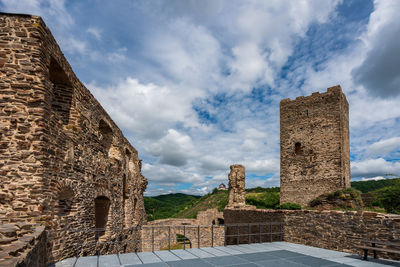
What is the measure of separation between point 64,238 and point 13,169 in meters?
2.17

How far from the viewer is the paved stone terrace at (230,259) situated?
5.49 m

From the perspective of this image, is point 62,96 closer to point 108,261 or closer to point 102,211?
point 108,261

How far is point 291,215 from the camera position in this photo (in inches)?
364

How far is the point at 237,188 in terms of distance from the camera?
1731 centimetres

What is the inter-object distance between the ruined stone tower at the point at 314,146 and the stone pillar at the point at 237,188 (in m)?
5.73

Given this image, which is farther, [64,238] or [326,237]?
[326,237]

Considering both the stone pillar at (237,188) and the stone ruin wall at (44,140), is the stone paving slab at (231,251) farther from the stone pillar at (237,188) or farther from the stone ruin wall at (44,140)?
the stone pillar at (237,188)

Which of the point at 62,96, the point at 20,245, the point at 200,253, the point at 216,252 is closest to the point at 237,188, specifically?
the point at 216,252

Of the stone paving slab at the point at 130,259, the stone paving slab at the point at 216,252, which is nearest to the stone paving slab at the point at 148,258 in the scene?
the stone paving slab at the point at 130,259

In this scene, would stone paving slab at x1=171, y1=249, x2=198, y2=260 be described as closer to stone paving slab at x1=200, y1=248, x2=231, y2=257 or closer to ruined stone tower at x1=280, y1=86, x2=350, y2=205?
stone paving slab at x1=200, y1=248, x2=231, y2=257

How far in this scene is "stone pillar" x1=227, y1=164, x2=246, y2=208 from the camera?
17.2 m

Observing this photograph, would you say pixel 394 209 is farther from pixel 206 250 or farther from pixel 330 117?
pixel 206 250

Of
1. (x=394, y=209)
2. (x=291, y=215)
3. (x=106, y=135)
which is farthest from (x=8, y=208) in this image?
(x=394, y=209)

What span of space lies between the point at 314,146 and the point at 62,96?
60.8ft
